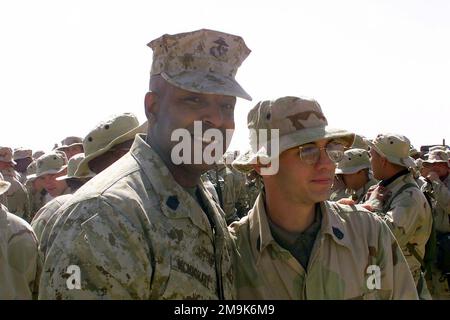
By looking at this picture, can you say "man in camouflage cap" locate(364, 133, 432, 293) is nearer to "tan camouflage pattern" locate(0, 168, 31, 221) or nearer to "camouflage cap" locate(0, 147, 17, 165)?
"tan camouflage pattern" locate(0, 168, 31, 221)

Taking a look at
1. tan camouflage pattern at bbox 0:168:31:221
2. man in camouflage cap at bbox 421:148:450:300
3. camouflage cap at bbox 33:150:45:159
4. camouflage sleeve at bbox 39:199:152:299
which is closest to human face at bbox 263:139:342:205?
camouflage sleeve at bbox 39:199:152:299

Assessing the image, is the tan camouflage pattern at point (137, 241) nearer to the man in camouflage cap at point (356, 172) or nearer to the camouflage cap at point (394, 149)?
the camouflage cap at point (394, 149)

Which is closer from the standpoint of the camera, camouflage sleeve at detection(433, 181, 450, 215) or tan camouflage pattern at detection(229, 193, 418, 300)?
tan camouflage pattern at detection(229, 193, 418, 300)

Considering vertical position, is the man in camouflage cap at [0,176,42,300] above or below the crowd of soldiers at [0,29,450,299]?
below

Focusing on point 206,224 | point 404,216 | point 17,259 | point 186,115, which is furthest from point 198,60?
point 404,216

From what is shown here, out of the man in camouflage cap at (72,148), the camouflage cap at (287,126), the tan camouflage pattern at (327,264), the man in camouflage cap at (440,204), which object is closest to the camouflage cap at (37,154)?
the man in camouflage cap at (72,148)

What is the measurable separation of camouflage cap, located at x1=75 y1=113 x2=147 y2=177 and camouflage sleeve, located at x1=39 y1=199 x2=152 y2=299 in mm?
2120

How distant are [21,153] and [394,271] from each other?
35.8ft

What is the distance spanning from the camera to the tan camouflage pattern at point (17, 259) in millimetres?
3533

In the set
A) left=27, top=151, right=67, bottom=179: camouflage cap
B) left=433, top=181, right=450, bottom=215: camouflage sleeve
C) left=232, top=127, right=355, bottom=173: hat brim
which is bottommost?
left=433, top=181, right=450, bottom=215: camouflage sleeve

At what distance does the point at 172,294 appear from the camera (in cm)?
240

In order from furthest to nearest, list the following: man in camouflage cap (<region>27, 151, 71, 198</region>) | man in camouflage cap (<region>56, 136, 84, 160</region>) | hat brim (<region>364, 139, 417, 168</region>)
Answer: man in camouflage cap (<region>56, 136, 84, 160</region>) → man in camouflage cap (<region>27, 151, 71, 198</region>) → hat brim (<region>364, 139, 417, 168</region>)

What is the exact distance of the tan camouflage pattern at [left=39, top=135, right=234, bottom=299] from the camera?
219 cm
